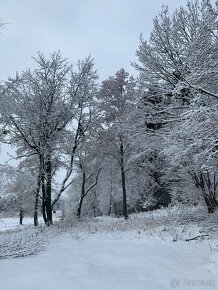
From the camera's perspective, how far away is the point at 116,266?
655cm

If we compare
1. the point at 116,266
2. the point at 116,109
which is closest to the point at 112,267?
the point at 116,266

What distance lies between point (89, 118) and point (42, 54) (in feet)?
14.3

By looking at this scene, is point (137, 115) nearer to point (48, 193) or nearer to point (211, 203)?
point (211, 203)

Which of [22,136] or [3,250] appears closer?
[3,250]

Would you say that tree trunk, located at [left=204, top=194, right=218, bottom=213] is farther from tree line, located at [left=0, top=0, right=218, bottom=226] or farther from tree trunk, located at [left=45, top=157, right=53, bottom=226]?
tree trunk, located at [left=45, top=157, right=53, bottom=226]

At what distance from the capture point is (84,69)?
16750 mm

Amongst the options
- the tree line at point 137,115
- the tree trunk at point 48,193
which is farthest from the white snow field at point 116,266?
the tree trunk at point 48,193

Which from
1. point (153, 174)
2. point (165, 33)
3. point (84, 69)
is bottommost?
point (153, 174)

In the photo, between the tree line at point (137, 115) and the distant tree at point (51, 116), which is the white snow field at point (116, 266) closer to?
the tree line at point (137, 115)

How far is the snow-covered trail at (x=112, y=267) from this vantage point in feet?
16.7

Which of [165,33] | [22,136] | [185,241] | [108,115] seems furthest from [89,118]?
[185,241]

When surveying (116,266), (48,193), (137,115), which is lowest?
(116,266)

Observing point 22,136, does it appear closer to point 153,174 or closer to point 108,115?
point 108,115

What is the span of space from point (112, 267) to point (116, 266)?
0.15 meters
